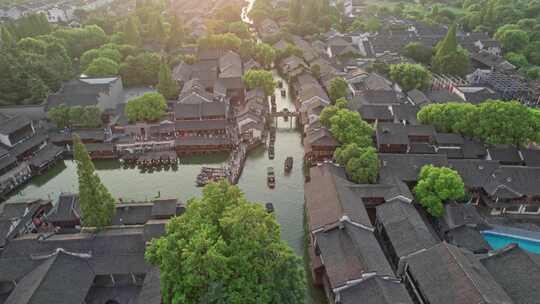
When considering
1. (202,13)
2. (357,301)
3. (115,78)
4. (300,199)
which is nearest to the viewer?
(357,301)

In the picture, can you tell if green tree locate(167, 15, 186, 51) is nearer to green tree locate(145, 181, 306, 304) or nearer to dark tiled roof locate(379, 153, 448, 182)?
dark tiled roof locate(379, 153, 448, 182)

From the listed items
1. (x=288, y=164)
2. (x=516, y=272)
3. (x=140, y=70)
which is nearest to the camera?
(x=516, y=272)

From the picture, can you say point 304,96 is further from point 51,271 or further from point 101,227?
A: point 51,271

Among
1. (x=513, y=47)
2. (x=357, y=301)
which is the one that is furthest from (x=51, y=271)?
(x=513, y=47)

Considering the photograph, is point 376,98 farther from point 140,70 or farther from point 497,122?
point 140,70

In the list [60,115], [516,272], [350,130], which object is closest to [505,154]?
[350,130]

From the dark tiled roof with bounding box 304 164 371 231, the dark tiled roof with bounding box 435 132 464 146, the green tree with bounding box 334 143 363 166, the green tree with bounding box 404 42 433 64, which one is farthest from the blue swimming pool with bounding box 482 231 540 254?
the green tree with bounding box 404 42 433 64

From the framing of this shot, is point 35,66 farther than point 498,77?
No
